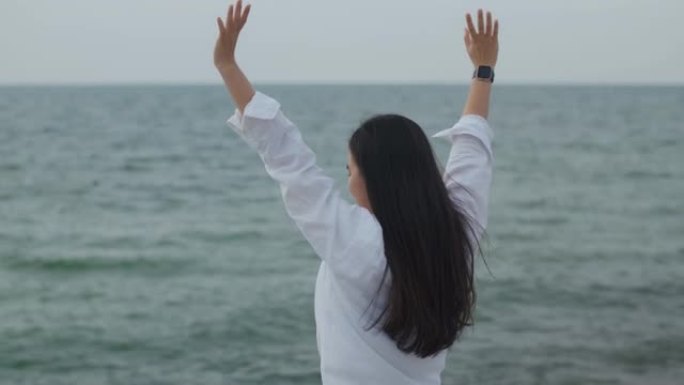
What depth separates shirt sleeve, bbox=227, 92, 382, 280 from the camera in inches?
83.2

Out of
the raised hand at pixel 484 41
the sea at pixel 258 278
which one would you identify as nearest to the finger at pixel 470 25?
the raised hand at pixel 484 41

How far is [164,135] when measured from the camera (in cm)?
4238

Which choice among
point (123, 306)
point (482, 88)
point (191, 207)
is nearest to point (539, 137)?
point (191, 207)

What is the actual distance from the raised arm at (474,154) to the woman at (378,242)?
9 centimetres

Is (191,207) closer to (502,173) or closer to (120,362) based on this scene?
(502,173)

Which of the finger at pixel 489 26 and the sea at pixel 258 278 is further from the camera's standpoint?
the sea at pixel 258 278

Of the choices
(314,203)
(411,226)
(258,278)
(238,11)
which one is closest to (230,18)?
(238,11)

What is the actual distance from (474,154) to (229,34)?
0.56 meters

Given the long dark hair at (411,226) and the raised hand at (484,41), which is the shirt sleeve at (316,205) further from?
the raised hand at (484,41)

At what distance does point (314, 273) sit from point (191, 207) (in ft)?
22.2

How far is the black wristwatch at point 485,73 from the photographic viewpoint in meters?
2.66

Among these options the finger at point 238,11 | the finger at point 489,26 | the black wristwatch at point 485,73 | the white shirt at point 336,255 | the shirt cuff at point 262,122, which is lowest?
the white shirt at point 336,255

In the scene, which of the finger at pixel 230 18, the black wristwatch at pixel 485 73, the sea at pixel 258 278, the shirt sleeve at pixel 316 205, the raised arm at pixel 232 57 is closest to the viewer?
the shirt sleeve at pixel 316 205

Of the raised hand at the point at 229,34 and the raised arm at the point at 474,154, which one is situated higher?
the raised hand at the point at 229,34
